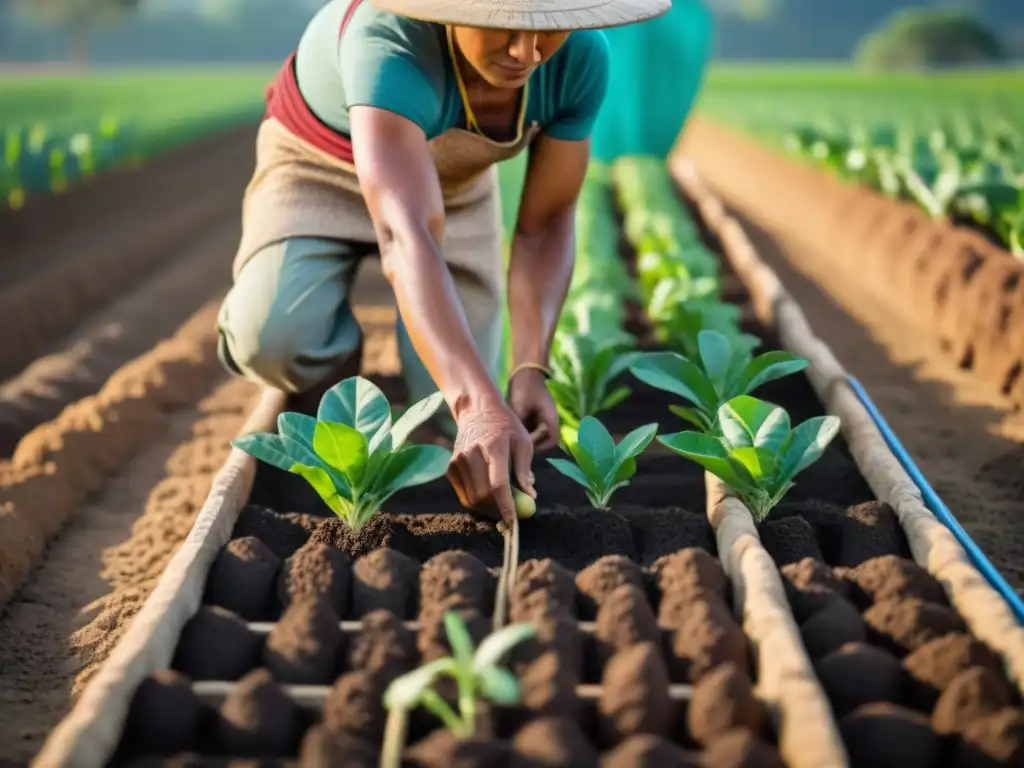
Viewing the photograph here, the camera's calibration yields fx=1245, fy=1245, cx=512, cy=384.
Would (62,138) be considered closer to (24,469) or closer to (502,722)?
(24,469)

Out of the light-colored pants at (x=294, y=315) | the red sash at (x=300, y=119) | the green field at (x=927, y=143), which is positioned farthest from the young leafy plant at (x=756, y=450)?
the green field at (x=927, y=143)

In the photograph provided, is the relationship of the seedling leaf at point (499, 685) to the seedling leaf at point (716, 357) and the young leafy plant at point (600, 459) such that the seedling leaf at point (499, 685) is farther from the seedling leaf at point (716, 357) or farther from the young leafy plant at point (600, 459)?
the seedling leaf at point (716, 357)

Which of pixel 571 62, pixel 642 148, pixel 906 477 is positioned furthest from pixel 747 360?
pixel 642 148

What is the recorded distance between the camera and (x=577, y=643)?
80.7 inches

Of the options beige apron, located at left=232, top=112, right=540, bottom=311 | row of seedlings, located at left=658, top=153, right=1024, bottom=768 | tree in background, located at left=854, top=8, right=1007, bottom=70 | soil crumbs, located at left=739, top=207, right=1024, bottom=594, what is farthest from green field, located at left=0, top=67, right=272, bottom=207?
tree in background, located at left=854, top=8, right=1007, bottom=70

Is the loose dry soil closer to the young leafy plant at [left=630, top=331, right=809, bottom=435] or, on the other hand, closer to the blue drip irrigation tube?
the blue drip irrigation tube

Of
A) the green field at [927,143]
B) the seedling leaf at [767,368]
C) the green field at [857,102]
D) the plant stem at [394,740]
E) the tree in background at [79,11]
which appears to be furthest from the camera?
the tree in background at [79,11]

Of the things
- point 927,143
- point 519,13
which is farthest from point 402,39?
point 927,143

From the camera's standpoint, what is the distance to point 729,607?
232 centimetres

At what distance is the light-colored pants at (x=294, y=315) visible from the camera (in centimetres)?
332

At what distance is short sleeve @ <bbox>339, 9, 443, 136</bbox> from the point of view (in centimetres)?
262

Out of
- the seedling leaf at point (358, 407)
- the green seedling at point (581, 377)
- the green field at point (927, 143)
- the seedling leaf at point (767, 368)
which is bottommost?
the seedling leaf at point (358, 407)

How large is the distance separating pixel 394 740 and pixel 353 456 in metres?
0.91

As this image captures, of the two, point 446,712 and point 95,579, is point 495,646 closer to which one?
point 446,712
